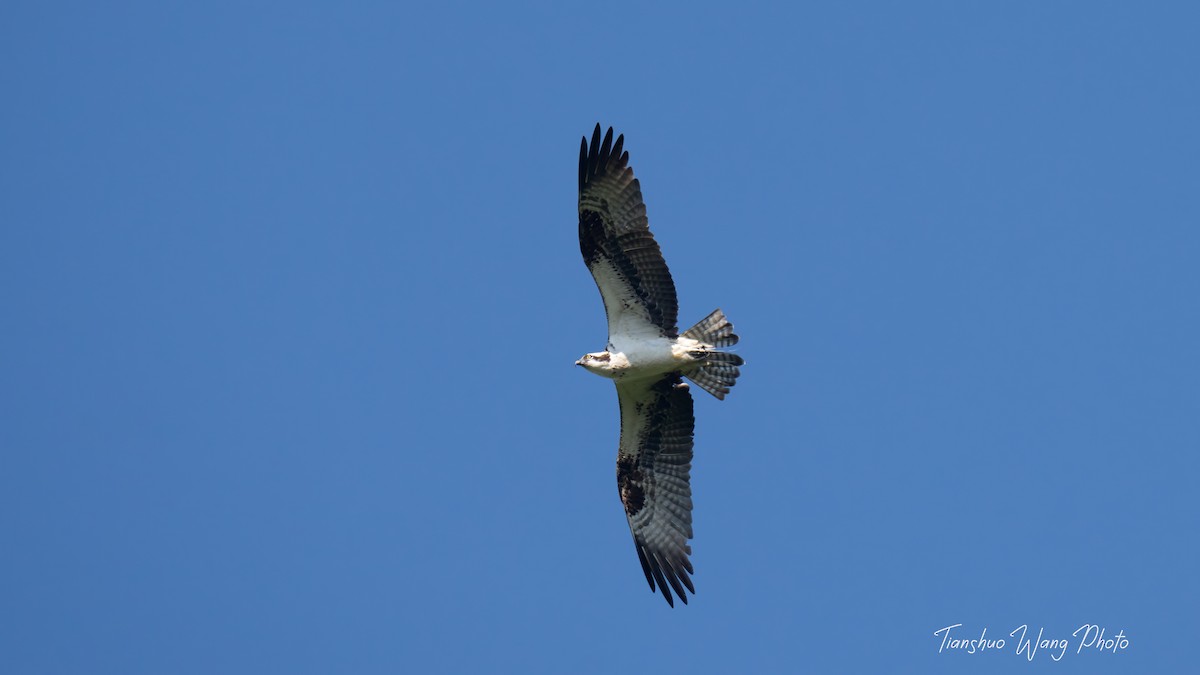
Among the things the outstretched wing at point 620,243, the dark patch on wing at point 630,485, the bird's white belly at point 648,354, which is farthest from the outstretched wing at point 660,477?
the outstretched wing at point 620,243

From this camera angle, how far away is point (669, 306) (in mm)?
16250

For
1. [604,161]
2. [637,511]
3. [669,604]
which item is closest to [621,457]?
[637,511]

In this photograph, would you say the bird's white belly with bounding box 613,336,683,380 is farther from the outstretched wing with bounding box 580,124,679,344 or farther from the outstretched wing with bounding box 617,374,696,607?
the outstretched wing with bounding box 617,374,696,607

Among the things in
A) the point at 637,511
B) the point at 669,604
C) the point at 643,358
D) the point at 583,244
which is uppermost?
the point at 583,244

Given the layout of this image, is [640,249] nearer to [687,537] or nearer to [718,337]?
[718,337]

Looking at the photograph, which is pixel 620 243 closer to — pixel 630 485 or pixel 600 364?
pixel 600 364

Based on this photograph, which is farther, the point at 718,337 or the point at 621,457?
the point at 621,457

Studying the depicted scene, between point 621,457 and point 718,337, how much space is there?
2.19 metres

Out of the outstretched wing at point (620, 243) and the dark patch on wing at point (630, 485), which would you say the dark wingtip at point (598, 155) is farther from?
the dark patch on wing at point (630, 485)

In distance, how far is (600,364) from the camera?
16.2 m

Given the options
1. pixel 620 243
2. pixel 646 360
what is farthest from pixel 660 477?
pixel 620 243

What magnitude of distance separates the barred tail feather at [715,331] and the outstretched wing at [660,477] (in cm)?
96

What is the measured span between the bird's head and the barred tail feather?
3.27 ft

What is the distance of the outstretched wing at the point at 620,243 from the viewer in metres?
15.9
